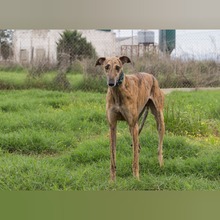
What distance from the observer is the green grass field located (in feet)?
13.2

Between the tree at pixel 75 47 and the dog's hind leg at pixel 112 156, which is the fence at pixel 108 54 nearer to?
the tree at pixel 75 47

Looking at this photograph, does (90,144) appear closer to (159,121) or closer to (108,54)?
(159,121)

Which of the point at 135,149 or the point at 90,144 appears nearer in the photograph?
the point at 135,149

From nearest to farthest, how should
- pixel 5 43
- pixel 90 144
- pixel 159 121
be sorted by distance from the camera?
pixel 159 121
pixel 90 144
pixel 5 43

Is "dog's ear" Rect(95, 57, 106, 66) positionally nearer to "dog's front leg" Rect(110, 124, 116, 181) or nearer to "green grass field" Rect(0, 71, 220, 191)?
"dog's front leg" Rect(110, 124, 116, 181)

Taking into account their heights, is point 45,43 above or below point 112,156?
above

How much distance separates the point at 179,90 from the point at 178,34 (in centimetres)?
69

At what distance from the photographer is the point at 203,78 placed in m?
5.32

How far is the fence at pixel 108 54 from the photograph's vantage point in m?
5.07

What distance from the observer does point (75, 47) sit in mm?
5496

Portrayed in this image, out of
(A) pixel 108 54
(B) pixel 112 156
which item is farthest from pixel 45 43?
(B) pixel 112 156

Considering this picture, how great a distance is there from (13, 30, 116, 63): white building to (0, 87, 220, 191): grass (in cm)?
43

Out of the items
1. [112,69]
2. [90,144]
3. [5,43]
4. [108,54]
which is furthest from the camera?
[5,43]

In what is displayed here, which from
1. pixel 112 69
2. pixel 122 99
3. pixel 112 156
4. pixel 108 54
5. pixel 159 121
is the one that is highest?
pixel 108 54
